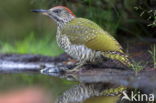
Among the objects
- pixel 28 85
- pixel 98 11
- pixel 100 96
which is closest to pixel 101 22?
pixel 98 11

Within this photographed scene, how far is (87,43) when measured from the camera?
8375mm

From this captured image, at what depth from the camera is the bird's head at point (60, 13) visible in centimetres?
902

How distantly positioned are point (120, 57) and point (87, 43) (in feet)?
1.77

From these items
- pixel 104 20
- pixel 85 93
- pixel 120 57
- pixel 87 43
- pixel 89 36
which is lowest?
pixel 85 93

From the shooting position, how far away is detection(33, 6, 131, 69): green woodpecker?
27.0 feet

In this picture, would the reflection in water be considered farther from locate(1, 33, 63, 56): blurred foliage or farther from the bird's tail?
locate(1, 33, 63, 56): blurred foliage

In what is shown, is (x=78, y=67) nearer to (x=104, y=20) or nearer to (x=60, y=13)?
(x=60, y=13)

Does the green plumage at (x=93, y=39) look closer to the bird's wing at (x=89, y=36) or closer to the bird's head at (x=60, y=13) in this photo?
the bird's wing at (x=89, y=36)

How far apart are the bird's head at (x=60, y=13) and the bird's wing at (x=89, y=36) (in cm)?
19

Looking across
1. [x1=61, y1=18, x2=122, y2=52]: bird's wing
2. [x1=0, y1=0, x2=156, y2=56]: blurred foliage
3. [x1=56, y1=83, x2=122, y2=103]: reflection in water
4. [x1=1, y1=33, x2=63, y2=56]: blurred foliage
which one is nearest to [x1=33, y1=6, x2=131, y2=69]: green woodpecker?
[x1=61, y1=18, x2=122, y2=52]: bird's wing

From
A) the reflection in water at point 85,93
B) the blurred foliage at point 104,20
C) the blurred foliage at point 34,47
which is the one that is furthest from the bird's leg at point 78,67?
Result: the blurred foliage at point 34,47

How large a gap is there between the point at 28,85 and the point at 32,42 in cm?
309

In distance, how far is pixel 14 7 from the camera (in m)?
12.9

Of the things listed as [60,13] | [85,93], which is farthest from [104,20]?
[85,93]
